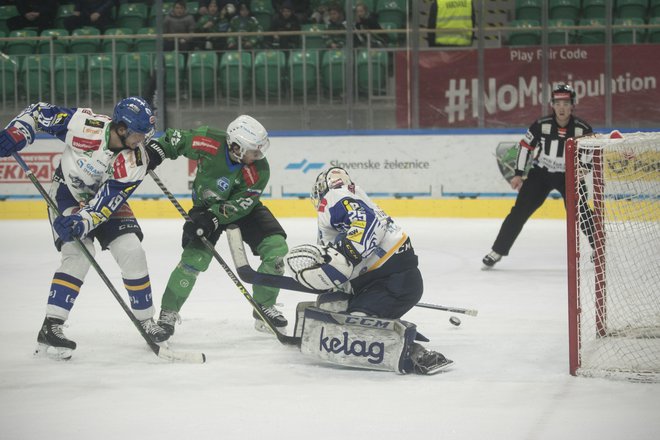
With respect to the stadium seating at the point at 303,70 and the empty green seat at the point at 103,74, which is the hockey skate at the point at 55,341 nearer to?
the stadium seating at the point at 303,70

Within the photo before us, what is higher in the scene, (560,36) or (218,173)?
(560,36)

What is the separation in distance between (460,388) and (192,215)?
1476 mm

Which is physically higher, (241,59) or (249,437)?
(241,59)

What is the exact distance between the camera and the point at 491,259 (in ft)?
20.1

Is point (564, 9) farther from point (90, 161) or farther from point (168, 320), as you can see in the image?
point (90, 161)

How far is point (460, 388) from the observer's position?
11.0 feet

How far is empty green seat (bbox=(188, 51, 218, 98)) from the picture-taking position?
897cm

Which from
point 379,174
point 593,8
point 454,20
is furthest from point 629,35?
point 379,174

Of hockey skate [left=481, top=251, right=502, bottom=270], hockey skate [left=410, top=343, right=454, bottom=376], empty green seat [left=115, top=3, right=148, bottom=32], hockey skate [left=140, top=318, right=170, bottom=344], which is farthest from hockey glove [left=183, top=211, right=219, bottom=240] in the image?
empty green seat [left=115, top=3, right=148, bottom=32]

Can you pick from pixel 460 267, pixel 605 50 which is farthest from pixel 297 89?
pixel 460 267

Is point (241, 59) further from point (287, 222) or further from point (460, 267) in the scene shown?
point (460, 267)

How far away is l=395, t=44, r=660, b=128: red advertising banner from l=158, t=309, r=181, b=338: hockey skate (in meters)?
4.97

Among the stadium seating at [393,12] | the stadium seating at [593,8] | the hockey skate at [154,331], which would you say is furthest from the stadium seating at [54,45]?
the hockey skate at [154,331]

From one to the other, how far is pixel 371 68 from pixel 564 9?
1958 mm
